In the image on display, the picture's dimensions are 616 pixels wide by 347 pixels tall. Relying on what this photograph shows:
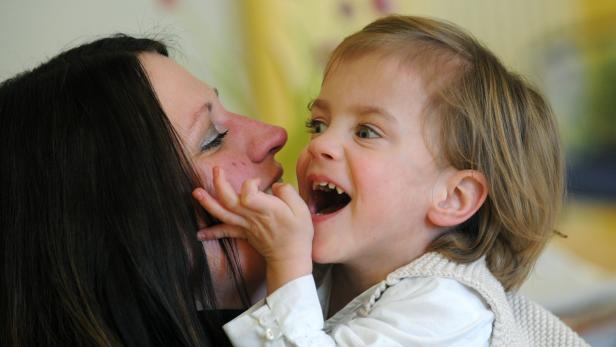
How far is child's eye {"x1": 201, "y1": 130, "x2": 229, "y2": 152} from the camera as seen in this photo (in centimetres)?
109

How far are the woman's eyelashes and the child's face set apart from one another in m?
0.14

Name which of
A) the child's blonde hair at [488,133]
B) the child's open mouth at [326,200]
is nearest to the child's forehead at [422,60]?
the child's blonde hair at [488,133]

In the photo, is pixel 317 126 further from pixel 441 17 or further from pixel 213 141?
pixel 441 17

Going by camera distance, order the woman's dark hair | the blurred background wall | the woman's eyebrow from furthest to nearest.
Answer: the blurred background wall < the woman's eyebrow < the woman's dark hair

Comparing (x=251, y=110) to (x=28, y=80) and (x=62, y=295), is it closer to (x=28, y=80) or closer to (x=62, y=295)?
(x=28, y=80)

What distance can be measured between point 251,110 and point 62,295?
0.91 m

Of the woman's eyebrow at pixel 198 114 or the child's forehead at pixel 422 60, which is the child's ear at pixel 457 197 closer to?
the child's forehead at pixel 422 60

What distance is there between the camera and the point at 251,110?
179 centimetres

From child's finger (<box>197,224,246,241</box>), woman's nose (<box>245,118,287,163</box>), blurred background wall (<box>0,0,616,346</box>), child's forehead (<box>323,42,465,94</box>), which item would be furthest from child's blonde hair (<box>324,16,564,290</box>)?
blurred background wall (<box>0,0,616,346</box>)

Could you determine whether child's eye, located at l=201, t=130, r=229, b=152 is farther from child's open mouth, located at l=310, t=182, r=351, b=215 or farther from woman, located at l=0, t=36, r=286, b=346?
child's open mouth, located at l=310, t=182, r=351, b=215

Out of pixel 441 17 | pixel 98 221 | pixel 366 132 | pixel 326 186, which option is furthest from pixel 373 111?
pixel 441 17

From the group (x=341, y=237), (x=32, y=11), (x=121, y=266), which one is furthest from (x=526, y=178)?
(x=32, y=11)

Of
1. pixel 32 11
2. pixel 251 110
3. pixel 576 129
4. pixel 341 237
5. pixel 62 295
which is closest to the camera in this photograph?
pixel 62 295

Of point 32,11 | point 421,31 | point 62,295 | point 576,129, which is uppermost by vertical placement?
point 32,11
